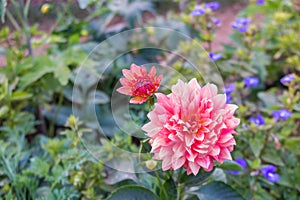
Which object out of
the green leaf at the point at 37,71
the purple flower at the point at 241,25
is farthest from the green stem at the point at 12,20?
the purple flower at the point at 241,25

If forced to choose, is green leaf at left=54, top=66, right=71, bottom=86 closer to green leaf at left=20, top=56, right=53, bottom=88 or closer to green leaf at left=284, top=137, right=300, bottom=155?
green leaf at left=20, top=56, right=53, bottom=88

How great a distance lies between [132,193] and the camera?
2.53 ft

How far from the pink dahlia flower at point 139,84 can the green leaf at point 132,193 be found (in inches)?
8.4

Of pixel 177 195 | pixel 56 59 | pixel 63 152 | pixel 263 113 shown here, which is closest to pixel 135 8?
pixel 56 59

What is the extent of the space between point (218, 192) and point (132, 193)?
17 centimetres

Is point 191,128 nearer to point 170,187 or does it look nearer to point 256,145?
point 170,187

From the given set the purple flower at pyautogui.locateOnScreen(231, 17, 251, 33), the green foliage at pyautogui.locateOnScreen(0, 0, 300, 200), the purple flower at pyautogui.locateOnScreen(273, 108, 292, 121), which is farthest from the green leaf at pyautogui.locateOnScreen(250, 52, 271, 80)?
the purple flower at pyautogui.locateOnScreen(273, 108, 292, 121)

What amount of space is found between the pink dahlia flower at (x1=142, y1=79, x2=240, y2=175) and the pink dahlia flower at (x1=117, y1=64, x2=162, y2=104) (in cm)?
3

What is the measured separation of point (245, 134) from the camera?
1.09 m

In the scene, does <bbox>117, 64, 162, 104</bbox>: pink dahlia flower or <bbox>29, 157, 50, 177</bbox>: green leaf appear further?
<bbox>29, 157, 50, 177</bbox>: green leaf

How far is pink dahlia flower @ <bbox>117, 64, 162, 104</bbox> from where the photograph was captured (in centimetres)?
61

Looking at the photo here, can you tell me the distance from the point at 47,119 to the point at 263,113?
71 centimetres

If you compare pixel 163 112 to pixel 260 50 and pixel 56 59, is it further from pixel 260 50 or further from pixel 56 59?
pixel 260 50

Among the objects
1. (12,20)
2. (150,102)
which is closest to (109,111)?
(150,102)
